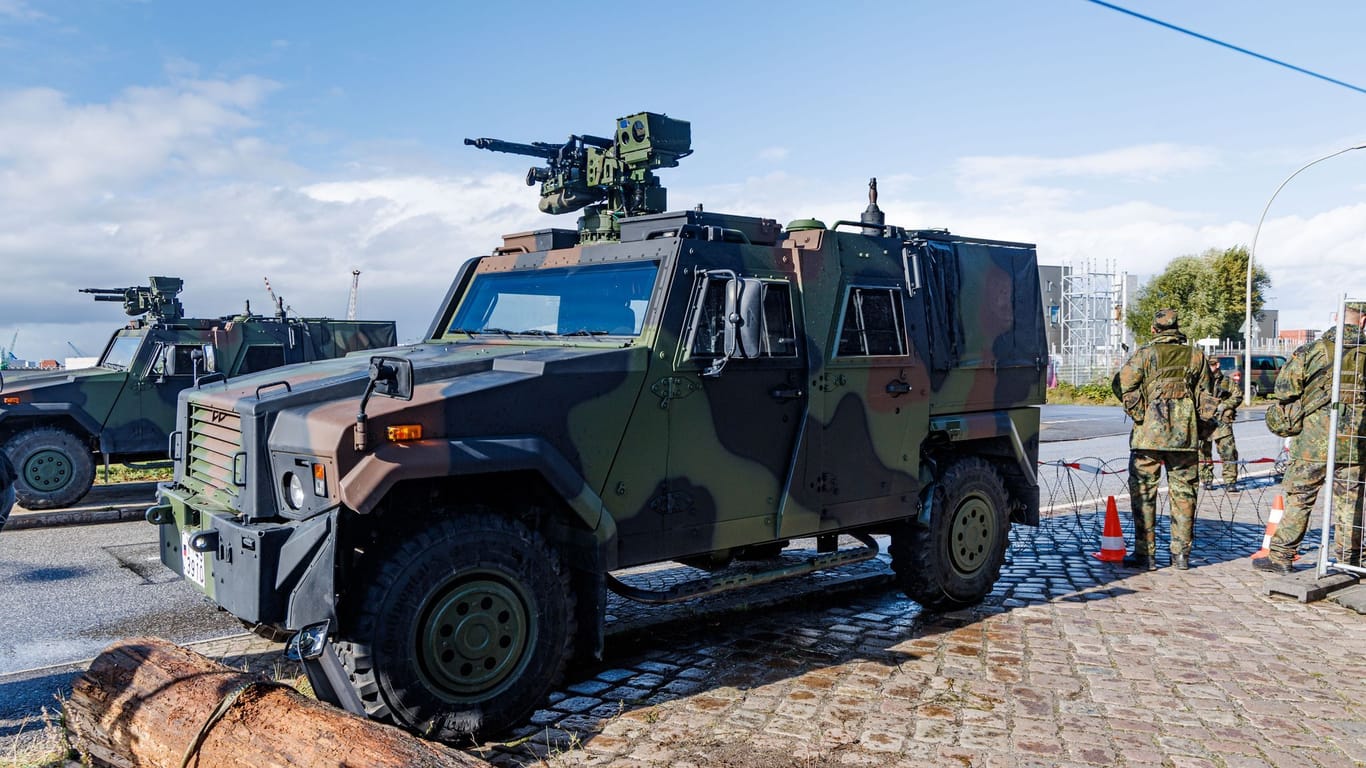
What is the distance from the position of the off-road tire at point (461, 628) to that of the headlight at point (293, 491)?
0.44m

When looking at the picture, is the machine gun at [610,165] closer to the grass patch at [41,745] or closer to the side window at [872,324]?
the side window at [872,324]

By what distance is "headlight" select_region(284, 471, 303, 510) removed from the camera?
437 centimetres

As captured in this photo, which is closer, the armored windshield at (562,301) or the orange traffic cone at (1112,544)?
the armored windshield at (562,301)

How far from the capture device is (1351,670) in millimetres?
5543

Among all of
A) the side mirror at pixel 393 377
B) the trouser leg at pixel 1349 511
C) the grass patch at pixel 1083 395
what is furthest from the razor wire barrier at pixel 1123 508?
the grass patch at pixel 1083 395

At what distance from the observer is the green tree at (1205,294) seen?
49531 millimetres

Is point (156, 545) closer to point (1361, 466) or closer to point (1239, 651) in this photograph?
point (1239, 651)

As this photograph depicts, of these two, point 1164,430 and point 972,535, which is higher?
point 1164,430

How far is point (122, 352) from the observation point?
1308 cm

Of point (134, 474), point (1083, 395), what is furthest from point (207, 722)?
point (1083, 395)

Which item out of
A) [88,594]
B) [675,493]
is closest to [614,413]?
[675,493]

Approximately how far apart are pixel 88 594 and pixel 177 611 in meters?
0.97

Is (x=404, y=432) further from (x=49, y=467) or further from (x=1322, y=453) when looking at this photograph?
(x=49, y=467)

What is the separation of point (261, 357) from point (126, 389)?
196 cm
